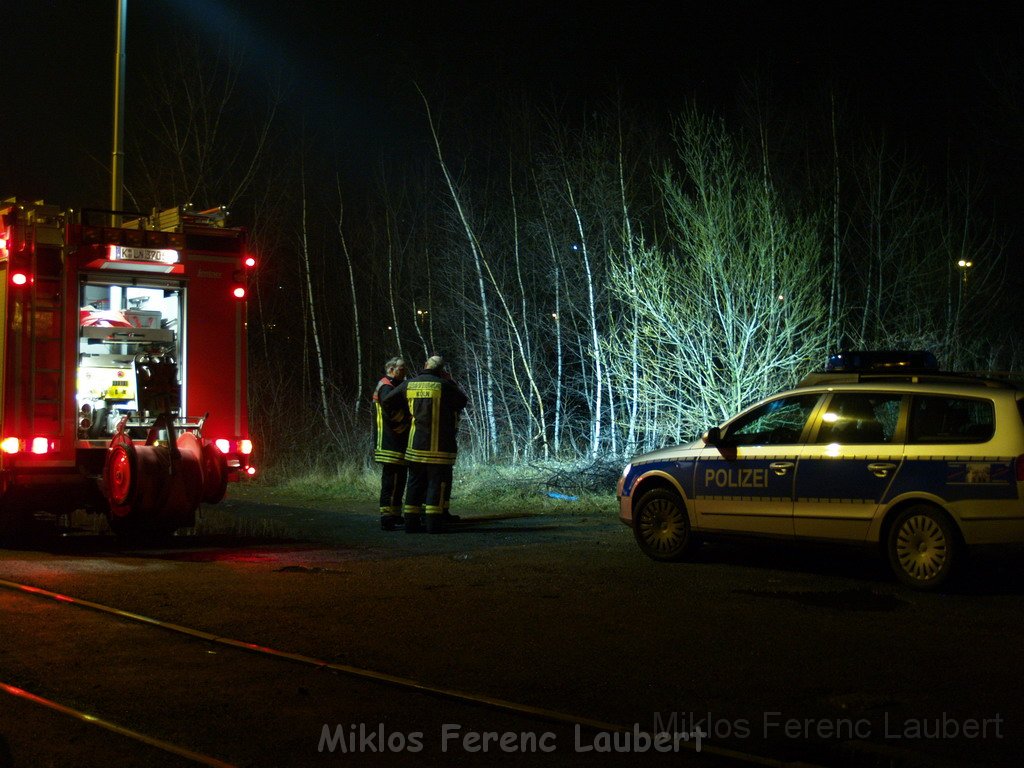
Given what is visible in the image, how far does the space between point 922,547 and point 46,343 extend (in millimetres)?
8133

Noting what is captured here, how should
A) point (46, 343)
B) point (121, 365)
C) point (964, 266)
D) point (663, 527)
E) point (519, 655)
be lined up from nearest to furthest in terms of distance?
point (519, 655) < point (663, 527) < point (46, 343) < point (121, 365) < point (964, 266)

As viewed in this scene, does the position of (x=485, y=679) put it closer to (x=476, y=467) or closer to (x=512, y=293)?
(x=476, y=467)

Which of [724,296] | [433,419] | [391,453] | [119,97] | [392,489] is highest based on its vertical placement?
[119,97]

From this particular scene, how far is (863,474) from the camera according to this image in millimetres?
8695

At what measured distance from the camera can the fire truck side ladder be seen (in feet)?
36.1

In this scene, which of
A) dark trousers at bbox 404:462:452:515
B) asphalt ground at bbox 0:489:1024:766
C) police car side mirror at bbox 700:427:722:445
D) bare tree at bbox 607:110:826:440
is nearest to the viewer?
asphalt ground at bbox 0:489:1024:766

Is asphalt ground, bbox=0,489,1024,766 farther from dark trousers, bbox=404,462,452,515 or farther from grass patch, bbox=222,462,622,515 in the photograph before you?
grass patch, bbox=222,462,622,515

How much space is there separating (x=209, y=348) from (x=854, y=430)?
678 cm

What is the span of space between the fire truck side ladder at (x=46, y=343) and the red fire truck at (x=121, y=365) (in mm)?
10

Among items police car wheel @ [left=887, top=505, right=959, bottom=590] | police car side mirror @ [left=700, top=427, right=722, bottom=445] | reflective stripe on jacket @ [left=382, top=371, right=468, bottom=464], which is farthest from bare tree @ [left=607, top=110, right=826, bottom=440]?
police car wheel @ [left=887, top=505, right=959, bottom=590]

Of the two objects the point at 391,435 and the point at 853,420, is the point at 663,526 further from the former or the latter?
the point at 391,435

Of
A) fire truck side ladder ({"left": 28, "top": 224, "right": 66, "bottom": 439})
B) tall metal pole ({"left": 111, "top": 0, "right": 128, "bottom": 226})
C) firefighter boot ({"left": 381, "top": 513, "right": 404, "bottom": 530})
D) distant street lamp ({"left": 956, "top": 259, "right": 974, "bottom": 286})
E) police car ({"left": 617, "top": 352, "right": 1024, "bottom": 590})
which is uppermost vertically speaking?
tall metal pole ({"left": 111, "top": 0, "right": 128, "bottom": 226})

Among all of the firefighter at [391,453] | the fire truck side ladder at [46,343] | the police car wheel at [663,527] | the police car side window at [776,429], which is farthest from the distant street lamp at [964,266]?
the fire truck side ladder at [46,343]

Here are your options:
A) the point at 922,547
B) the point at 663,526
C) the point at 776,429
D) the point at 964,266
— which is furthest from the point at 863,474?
the point at 964,266
